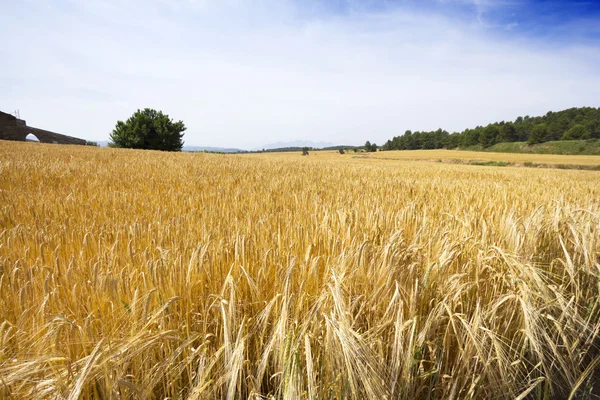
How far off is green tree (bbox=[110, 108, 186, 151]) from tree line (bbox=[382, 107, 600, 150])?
250ft

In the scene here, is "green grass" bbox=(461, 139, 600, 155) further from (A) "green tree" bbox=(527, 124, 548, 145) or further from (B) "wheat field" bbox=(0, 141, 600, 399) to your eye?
(B) "wheat field" bbox=(0, 141, 600, 399)

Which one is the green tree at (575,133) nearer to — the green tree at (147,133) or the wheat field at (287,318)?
the green tree at (147,133)

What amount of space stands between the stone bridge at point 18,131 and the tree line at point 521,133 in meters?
96.1

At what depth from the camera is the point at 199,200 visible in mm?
3480

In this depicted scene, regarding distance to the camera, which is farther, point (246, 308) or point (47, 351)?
point (246, 308)

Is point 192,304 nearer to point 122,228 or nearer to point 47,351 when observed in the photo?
point 47,351

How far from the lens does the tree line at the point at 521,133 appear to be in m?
76.2

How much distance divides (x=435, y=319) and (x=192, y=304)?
3.33 ft

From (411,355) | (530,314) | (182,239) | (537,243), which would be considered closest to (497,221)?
(537,243)

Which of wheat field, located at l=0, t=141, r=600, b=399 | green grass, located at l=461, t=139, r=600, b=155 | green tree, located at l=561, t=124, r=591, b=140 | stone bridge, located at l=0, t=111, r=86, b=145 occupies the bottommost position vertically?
green grass, located at l=461, t=139, r=600, b=155

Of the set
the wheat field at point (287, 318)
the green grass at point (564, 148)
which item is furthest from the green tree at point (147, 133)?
the green grass at point (564, 148)

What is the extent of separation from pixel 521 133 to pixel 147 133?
10234cm

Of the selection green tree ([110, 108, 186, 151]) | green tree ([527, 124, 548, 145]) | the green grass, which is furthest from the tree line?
green tree ([110, 108, 186, 151])

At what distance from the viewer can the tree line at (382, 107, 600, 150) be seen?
76.2 metres
